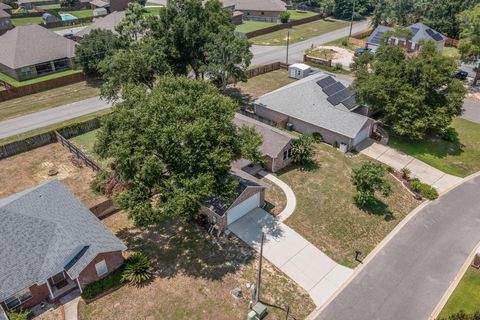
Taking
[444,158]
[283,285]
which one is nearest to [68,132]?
[283,285]

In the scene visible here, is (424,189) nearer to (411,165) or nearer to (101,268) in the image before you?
(411,165)

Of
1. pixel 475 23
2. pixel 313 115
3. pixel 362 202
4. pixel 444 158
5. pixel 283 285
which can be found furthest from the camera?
pixel 475 23

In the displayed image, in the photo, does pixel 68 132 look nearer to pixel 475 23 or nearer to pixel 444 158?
pixel 444 158

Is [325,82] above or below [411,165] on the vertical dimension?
above

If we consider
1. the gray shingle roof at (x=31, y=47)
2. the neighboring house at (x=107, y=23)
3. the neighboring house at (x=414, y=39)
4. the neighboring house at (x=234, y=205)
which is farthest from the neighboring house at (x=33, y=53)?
the neighboring house at (x=414, y=39)

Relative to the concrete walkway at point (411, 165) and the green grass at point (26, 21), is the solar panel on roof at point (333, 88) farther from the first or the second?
the green grass at point (26, 21)

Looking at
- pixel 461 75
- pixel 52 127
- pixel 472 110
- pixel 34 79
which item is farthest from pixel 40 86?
pixel 461 75
